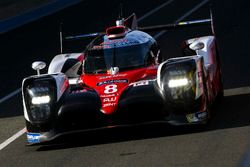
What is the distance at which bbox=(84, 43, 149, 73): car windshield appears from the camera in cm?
1344

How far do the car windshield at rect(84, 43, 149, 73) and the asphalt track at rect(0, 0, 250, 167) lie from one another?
50.3 inches

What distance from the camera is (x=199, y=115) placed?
11.8m

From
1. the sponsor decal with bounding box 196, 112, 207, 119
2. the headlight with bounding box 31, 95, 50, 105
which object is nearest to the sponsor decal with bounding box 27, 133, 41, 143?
the headlight with bounding box 31, 95, 50, 105

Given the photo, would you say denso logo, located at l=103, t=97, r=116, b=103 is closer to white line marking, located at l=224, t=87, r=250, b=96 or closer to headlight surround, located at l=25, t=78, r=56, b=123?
headlight surround, located at l=25, t=78, r=56, b=123

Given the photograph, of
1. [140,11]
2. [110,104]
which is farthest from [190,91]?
[140,11]

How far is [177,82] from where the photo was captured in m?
12.0

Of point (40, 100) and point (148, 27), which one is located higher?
point (148, 27)

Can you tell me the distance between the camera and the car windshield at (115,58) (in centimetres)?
1344

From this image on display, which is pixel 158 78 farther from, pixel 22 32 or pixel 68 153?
pixel 22 32

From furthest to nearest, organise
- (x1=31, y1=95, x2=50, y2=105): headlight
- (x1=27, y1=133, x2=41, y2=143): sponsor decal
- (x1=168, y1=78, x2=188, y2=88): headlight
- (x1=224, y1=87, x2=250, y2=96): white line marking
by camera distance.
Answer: (x1=224, y1=87, x2=250, y2=96): white line marking < (x1=31, y1=95, x2=50, y2=105): headlight < (x1=27, y1=133, x2=41, y2=143): sponsor decal < (x1=168, y1=78, x2=188, y2=88): headlight

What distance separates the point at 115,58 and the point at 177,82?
1.87 meters

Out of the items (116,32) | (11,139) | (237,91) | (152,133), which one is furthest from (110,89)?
(237,91)

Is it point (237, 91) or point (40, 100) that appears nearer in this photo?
point (40, 100)

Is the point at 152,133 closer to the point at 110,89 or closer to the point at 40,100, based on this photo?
the point at 110,89
